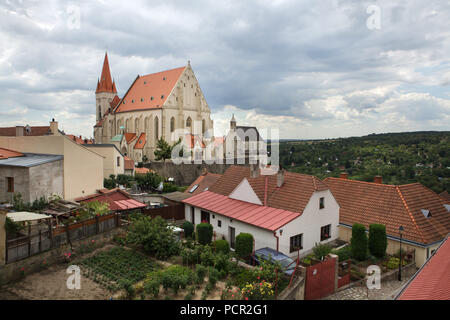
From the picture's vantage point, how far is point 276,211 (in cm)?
1748

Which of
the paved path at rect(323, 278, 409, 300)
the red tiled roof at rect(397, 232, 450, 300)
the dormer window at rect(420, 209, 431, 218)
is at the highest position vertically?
the red tiled roof at rect(397, 232, 450, 300)

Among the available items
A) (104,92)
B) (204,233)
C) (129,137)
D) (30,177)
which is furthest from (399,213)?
(104,92)

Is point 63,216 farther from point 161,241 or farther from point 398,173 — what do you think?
point 398,173

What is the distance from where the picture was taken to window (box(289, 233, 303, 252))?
52.5 ft

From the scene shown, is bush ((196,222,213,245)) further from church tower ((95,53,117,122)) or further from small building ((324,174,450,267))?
church tower ((95,53,117,122))

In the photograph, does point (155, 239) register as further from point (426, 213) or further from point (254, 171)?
point (426, 213)

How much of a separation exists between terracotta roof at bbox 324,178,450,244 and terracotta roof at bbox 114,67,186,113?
46.0 metres

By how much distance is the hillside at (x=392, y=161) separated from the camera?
52.3 meters

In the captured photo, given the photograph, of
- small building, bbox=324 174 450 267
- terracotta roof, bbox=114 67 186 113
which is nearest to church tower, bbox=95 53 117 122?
terracotta roof, bbox=114 67 186 113

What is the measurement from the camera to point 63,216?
53.6ft

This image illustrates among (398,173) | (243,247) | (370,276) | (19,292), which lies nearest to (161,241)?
(243,247)

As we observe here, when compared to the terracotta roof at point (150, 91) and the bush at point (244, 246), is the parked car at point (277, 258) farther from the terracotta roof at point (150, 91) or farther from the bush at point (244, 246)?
the terracotta roof at point (150, 91)

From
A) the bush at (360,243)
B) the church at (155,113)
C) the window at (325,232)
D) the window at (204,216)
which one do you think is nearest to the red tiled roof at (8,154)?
the window at (204,216)

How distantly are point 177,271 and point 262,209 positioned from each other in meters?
8.10
